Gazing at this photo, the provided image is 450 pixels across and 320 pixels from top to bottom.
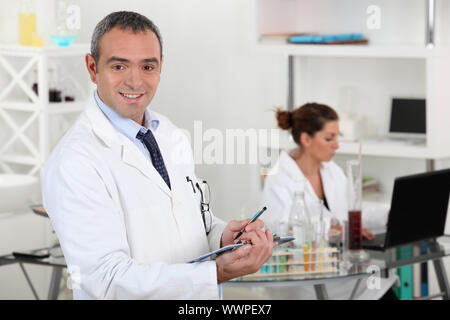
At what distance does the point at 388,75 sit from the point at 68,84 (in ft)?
4.19

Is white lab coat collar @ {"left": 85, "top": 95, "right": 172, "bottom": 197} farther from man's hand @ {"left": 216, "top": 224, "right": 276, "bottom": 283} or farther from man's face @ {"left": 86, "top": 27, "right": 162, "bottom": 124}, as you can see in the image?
man's hand @ {"left": 216, "top": 224, "right": 276, "bottom": 283}

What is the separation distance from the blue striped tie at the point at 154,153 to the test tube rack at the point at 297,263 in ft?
2.26

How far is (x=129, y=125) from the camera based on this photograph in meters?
1.16

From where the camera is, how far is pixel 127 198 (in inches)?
43.1

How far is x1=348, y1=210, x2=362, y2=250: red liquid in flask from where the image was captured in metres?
1.97

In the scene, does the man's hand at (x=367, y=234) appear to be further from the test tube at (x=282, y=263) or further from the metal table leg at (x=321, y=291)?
the test tube at (x=282, y=263)

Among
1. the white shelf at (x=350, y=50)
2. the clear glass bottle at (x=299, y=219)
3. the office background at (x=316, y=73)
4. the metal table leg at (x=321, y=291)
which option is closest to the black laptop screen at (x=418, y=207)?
the clear glass bottle at (x=299, y=219)

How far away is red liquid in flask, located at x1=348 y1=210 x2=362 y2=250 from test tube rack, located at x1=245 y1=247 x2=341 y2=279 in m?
0.14

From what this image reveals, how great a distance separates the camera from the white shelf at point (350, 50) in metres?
2.69

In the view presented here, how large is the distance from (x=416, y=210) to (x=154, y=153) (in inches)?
40.5

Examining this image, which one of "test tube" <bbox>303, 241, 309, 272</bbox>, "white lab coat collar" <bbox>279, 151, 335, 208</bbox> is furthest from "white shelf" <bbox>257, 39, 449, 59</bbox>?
"test tube" <bbox>303, 241, 309, 272</bbox>

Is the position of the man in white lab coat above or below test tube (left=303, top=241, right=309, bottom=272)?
above

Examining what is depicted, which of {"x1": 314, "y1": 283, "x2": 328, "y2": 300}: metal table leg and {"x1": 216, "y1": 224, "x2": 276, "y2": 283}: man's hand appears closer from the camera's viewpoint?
{"x1": 216, "y1": 224, "x2": 276, "y2": 283}: man's hand

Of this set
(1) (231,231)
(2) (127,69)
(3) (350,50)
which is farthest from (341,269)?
(3) (350,50)
